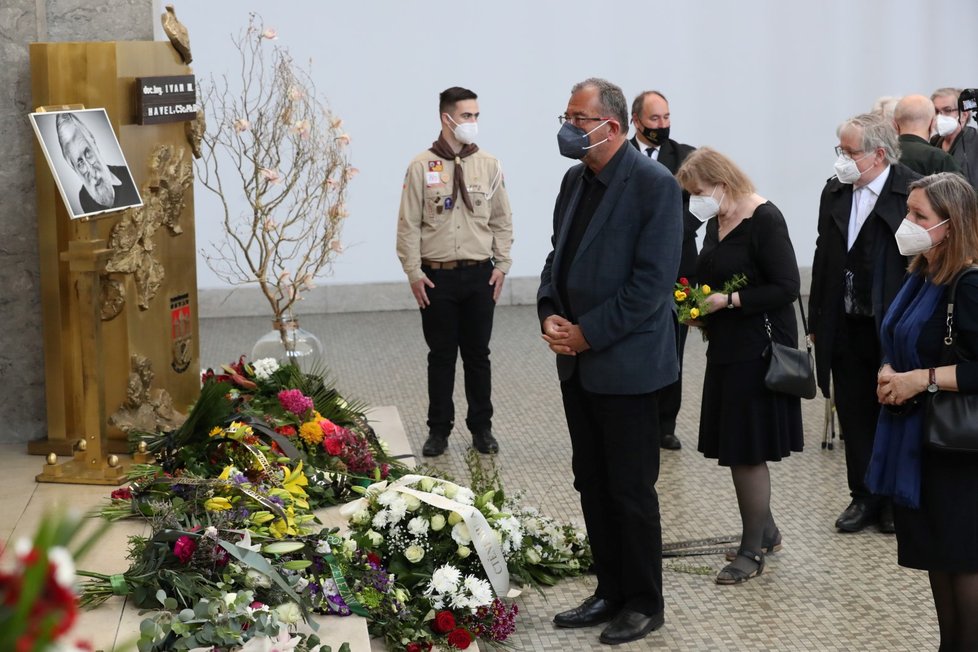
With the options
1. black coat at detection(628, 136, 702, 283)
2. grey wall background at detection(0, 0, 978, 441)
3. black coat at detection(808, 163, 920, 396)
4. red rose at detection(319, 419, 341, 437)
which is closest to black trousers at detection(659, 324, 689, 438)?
black coat at detection(628, 136, 702, 283)

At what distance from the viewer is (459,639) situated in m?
3.35

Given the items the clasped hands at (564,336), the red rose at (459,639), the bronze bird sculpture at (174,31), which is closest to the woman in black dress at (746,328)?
the clasped hands at (564,336)

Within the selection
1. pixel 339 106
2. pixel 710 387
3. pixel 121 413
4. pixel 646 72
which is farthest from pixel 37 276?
pixel 646 72

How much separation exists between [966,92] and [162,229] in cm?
400

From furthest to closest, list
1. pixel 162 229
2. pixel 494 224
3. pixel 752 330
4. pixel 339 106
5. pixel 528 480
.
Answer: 1. pixel 339 106
2. pixel 494 224
3. pixel 528 480
4. pixel 162 229
5. pixel 752 330

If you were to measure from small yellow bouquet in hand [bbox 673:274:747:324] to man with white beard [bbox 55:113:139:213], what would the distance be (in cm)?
200

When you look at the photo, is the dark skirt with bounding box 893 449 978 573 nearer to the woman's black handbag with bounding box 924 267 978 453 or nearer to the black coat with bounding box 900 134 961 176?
the woman's black handbag with bounding box 924 267 978 453

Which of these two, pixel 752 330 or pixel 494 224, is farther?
pixel 494 224

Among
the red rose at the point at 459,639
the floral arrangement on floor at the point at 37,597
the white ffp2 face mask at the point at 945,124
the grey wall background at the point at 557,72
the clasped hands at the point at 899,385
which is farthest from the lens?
the grey wall background at the point at 557,72

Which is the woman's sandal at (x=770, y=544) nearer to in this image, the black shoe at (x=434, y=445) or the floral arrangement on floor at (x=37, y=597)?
the black shoe at (x=434, y=445)

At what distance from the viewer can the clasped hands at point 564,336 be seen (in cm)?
353

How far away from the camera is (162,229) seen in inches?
198

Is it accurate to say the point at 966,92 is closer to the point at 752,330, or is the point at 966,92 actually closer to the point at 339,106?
the point at 752,330

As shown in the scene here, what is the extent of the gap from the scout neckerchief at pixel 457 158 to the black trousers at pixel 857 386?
76.9 inches
